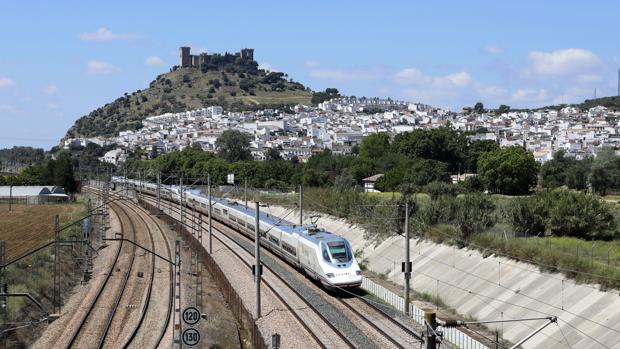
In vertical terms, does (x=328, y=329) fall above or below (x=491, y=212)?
below

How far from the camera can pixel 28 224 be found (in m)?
74.6

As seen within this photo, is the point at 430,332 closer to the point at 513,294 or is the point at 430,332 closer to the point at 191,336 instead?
the point at 191,336

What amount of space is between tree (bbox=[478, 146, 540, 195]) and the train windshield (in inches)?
2500

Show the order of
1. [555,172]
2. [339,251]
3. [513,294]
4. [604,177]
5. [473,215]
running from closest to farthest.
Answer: [513,294] < [339,251] < [473,215] < [604,177] < [555,172]

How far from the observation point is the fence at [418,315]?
24828 mm

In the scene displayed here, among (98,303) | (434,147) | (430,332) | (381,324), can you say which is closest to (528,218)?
(381,324)

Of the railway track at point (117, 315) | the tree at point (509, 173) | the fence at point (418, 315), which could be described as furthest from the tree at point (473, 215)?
the tree at point (509, 173)

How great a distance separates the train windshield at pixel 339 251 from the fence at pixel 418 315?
2.34 m

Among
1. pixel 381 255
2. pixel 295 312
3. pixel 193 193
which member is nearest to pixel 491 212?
pixel 381 255

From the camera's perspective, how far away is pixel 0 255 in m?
27.1

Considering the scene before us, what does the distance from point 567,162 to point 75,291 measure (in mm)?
90728

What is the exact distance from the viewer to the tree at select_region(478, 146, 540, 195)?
307 feet

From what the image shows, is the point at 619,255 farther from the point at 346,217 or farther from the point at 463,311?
the point at 346,217

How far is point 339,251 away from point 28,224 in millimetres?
49671
